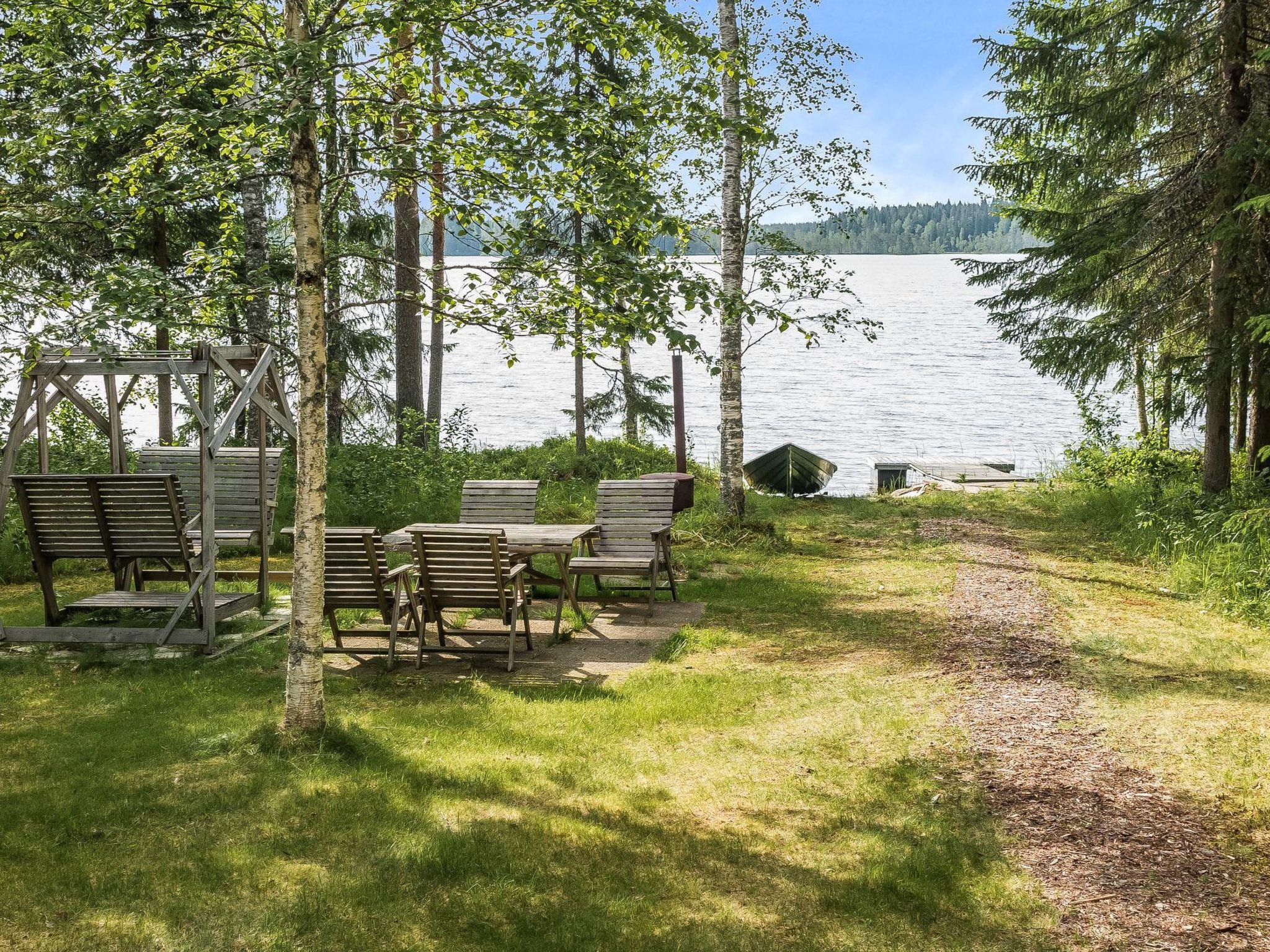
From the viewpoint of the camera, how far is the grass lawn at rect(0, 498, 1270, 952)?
152 inches

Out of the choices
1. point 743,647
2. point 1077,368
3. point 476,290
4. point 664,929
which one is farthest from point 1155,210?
point 664,929

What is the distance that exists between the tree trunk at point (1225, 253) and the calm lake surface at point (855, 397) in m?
5.76

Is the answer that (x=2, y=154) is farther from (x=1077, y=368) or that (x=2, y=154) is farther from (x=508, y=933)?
(x=1077, y=368)

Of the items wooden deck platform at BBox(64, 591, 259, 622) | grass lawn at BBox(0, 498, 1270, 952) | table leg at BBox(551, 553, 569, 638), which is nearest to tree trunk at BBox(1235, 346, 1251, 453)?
grass lawn at BBox(0, 498, 1270, 952)

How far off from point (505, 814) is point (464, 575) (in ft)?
8.94

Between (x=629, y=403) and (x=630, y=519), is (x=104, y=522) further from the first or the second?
(x=629, y=403)

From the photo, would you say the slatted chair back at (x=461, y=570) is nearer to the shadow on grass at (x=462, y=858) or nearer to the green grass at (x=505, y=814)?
the green grass at (x=505, y=814)

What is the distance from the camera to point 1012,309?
49.7 feet

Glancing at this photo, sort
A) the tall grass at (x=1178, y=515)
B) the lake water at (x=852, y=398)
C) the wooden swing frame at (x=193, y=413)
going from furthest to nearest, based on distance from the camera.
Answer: the lake water at (x=852, y=398) → the tall grass at (x=1178, y=515) → the wooden swing frame at (x=193, y=413)

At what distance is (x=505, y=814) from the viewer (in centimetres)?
479

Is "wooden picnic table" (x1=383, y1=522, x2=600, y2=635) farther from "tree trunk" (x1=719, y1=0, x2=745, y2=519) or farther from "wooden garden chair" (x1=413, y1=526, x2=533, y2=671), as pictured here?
"tree trunk" (x1=719, y1=0, x2=745, y2=519)

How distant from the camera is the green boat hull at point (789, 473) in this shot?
18641 mm

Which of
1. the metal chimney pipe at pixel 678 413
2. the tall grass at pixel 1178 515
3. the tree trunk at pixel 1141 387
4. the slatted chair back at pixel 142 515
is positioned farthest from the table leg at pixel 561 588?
the tree trunk at pixel 1141 387

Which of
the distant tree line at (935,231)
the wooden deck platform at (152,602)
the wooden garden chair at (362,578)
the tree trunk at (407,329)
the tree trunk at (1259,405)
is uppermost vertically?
the distant tree line at (935,231)
